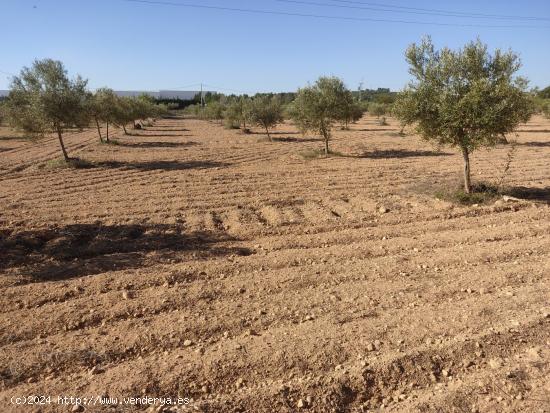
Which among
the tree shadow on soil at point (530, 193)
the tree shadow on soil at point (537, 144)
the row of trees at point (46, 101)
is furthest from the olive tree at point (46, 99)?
the tree shadow on soil at point (537, 144)

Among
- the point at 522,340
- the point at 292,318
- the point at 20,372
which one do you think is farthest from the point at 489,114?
the point at 20,372

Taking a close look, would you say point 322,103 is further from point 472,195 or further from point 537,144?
point 537,144

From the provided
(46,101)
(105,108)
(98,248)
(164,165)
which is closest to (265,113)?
(105,108)

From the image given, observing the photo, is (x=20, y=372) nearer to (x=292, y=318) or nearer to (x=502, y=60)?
(x=292, y=318)

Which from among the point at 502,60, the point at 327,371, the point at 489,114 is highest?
the point at 502,60

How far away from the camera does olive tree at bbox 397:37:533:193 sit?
10.5 metres

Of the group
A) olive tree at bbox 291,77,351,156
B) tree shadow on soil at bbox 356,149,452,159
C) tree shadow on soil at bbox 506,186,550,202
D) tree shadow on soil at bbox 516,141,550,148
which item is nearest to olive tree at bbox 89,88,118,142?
olive tree at bbox 291,77,351,156

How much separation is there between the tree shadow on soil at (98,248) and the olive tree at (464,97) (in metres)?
6.88

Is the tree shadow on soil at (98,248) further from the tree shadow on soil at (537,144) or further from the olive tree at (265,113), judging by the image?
the olive tree at (265,113)

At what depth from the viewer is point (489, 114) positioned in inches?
406

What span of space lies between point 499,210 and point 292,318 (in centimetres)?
784

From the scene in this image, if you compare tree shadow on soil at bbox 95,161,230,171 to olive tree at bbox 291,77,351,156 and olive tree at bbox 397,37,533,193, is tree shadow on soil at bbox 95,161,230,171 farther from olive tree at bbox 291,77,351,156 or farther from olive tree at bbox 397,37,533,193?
olive tree at bbox 397,37,533,193

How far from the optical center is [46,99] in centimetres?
1820

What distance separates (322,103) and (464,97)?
37.8 feet
